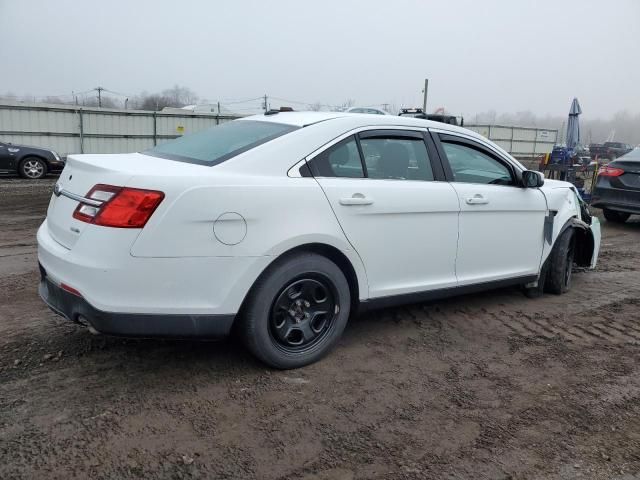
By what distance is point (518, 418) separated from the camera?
3.06 metres

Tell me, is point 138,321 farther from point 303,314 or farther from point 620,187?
point 620,187

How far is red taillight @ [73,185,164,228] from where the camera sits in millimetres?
2865

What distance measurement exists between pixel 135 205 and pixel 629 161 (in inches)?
349

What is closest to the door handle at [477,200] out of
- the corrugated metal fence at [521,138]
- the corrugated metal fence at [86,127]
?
the corrugated metal fence at [86,127]

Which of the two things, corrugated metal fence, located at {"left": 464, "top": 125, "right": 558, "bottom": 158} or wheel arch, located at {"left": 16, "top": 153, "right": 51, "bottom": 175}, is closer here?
wheel arch, located at {"left": 16, "top": 153, "right": 51, "bottom": 175}

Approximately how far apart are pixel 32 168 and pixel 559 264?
46.2 feet

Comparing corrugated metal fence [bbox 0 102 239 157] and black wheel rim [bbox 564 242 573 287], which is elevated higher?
corrugated metal fence [bbox 0 102 239 157]

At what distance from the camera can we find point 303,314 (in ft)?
11.6

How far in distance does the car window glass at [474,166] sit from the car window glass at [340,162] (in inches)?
35.1

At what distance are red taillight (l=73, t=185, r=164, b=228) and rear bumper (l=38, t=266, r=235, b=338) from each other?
45cm

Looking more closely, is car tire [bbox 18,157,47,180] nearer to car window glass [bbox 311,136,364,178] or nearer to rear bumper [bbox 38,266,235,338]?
rear bumper [bbox 38,266,235,338]

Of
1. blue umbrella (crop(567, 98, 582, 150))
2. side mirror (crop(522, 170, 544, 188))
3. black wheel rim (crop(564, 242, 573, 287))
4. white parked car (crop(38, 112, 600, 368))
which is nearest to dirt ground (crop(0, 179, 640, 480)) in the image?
white parked car (crop(38, 112, 600, 368))

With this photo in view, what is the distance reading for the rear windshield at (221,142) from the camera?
134 inches

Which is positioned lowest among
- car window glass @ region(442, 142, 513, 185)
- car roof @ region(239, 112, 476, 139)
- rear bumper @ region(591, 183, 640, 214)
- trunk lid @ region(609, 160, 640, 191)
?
rear bumper @ region(591, 183, 640, 214)
